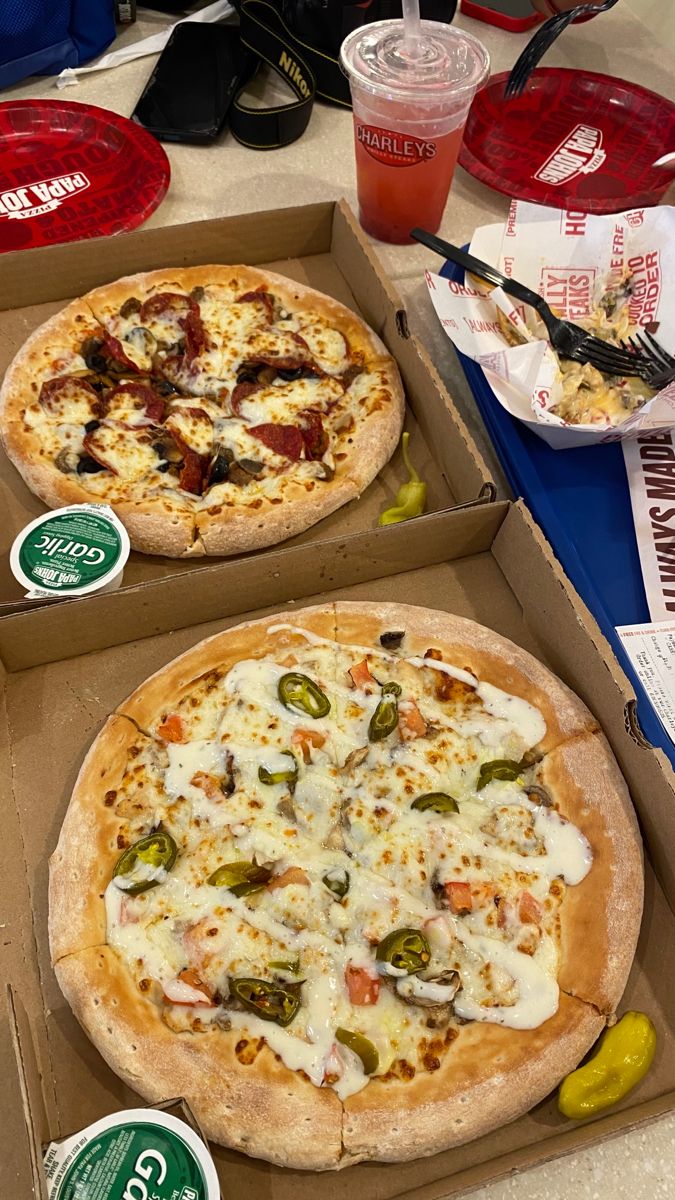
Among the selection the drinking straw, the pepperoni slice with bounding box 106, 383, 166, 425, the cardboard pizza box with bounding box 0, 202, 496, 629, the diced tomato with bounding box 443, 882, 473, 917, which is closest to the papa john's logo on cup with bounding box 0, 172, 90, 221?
the cardboard pizza box with bounding box 0, 202, 496, 629

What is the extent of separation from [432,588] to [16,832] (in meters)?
1.13

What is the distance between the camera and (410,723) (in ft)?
6.32

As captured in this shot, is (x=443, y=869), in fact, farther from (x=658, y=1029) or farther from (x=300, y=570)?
A: (x=300, y=570)

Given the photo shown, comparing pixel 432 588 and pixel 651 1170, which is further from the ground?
pixel 432 588

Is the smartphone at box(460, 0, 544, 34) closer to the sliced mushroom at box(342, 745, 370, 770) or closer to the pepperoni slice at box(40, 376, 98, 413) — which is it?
the pepperoni slice at box(40, 376, 98, 413)

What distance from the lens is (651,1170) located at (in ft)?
5.21

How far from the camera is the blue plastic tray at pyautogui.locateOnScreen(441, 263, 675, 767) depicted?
7.09 feet

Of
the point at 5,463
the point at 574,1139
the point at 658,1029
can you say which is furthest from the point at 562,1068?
the point at 5,463

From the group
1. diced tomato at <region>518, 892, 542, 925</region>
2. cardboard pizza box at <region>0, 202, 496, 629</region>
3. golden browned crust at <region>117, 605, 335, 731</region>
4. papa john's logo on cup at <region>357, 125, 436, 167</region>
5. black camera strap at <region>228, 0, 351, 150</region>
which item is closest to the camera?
diced tomato at <region>518, 892, 542, 925</region>

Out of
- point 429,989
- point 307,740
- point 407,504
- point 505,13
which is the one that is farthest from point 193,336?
point 505,13

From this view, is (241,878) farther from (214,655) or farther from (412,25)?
(412,25)

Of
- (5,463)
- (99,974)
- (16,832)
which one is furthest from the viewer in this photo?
(5,463)

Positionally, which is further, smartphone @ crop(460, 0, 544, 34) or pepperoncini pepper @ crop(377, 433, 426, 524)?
smartphone @ crop(460, 0, 544, 34)

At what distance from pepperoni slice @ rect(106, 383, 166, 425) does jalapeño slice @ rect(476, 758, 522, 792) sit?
4.29 feet
